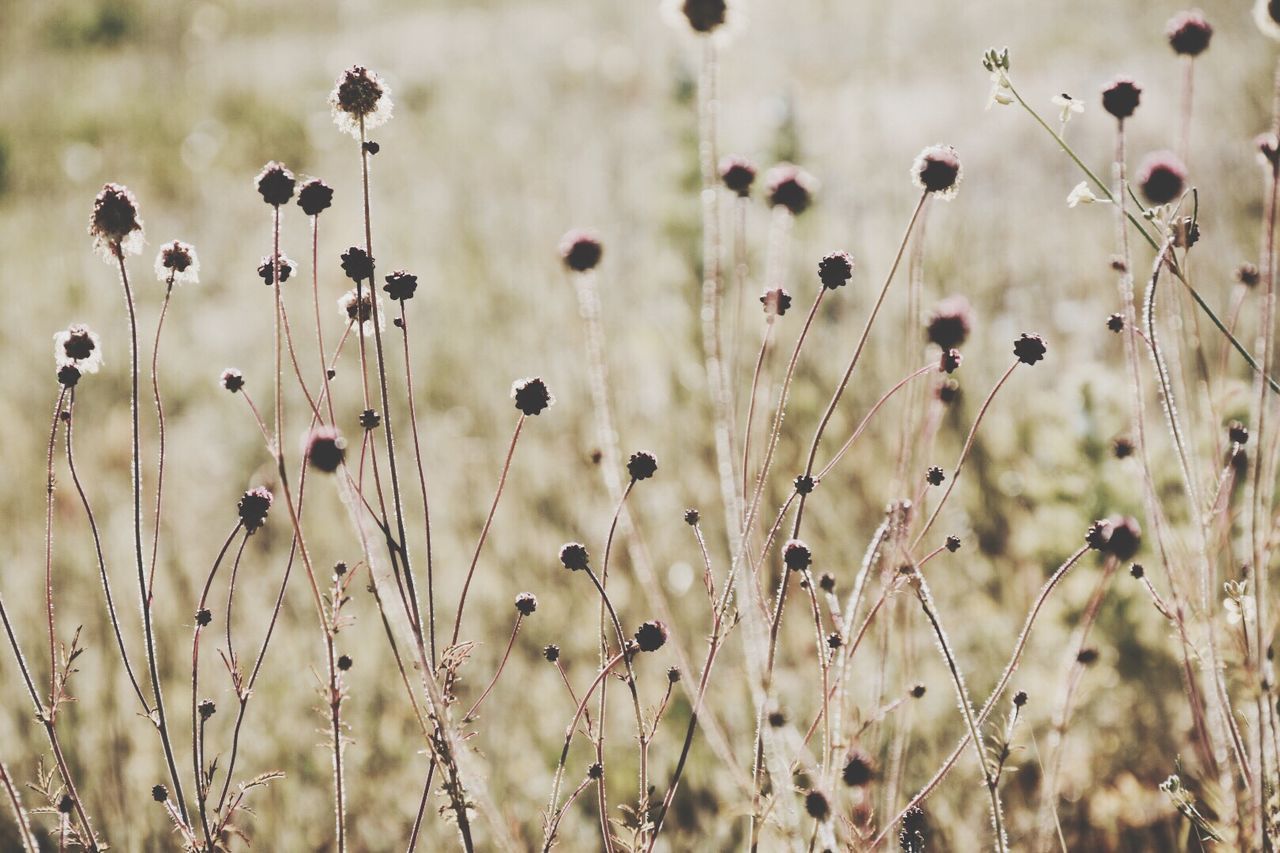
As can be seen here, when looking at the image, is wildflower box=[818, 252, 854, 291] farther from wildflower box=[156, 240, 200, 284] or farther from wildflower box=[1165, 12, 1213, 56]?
wildflower box=[156, 240, 200, 284]

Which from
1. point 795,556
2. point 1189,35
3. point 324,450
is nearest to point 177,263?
point 324,450

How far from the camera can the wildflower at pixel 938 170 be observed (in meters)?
1.35

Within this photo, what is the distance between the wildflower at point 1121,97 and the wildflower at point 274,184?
3.85ft

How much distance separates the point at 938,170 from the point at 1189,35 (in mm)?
578

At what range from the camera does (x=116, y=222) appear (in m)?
1.35

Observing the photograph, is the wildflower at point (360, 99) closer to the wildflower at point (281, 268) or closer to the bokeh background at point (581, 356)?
→ the wildflower at point (281, 268)

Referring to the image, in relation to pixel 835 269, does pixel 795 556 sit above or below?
below

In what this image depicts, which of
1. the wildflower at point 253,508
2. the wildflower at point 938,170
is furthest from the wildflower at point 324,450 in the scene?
the wildflower at point 938,170

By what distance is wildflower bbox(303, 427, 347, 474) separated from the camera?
3.65ft

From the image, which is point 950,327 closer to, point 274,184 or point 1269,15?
point 1269,15

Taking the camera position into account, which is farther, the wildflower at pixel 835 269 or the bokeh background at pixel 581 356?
the bokeh background at pixel 581 356

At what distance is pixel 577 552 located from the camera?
4.59 feet

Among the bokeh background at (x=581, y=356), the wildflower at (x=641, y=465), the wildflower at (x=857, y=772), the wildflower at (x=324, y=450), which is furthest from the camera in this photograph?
the bokeh background at (x=581, y=356)

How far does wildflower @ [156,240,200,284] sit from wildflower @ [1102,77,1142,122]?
136 centimetres
